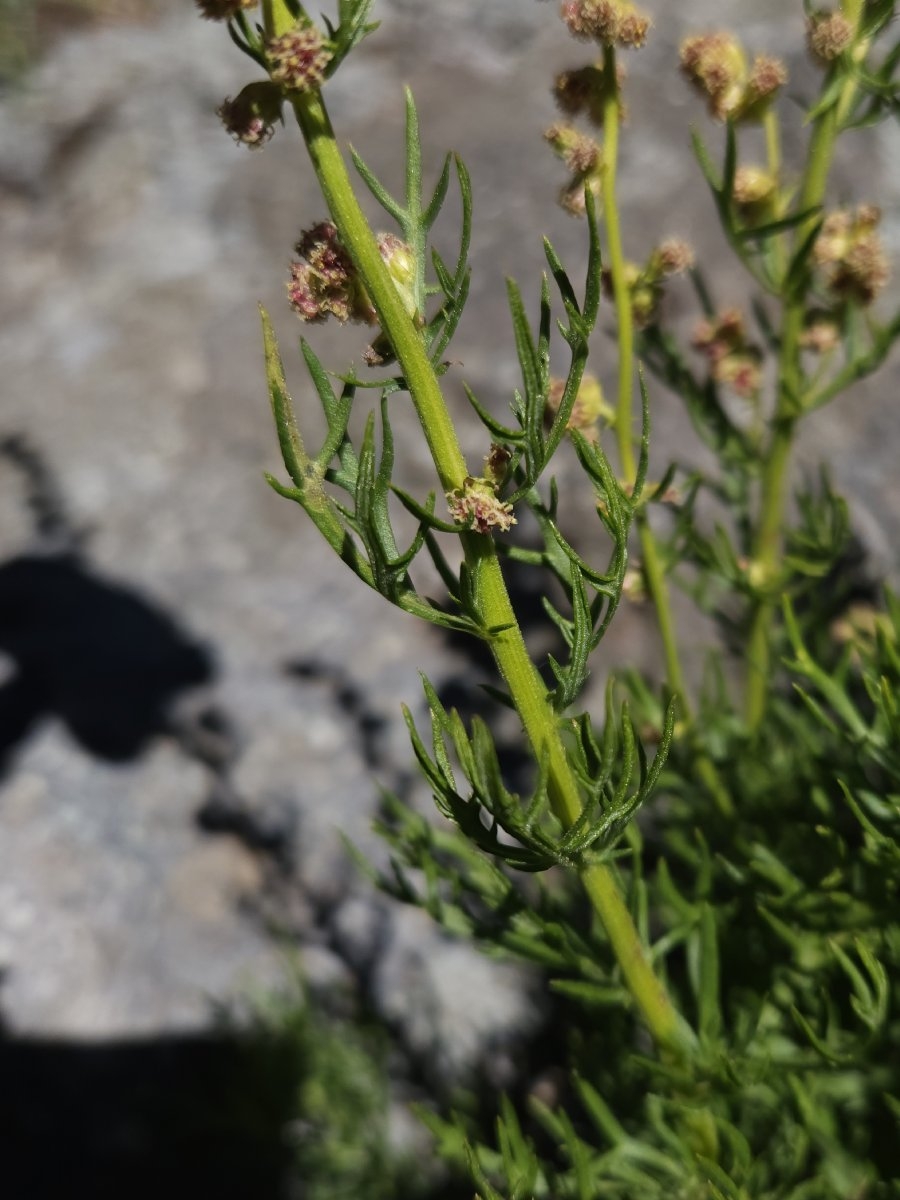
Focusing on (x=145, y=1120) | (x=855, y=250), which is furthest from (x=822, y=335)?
(x=145, y=1120)

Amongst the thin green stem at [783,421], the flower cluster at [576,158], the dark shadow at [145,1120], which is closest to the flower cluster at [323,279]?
the flower cluster at [576,158]

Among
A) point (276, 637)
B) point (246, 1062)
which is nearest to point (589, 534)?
point (276, 637)

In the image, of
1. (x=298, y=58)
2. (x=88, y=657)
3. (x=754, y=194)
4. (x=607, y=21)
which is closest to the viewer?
(x=298, y=58)

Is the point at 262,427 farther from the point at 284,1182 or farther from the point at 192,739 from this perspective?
the point at 284,1182

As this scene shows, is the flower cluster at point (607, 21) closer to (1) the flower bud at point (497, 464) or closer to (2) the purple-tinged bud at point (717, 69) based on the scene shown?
(2) the purple-tinged bud at point (717, 69)

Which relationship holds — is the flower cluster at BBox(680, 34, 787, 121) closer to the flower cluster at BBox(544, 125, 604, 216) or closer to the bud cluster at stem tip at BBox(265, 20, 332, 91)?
the flower cluster at BBox(544, 125, 604, 216)

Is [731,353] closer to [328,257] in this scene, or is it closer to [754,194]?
[754,194]
